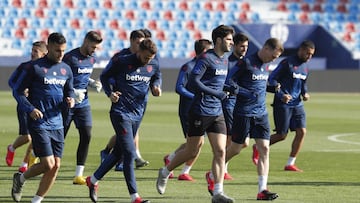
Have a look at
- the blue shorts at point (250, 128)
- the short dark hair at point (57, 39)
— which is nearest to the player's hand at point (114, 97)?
the short dark hair at point (57, 39)

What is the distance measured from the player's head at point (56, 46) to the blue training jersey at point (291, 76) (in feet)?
18.0

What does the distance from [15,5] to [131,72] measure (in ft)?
124

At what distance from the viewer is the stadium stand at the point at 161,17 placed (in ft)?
159

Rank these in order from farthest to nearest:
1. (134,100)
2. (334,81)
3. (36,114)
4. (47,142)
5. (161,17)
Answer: (161,17), (334,81), (134,100), (47,142), (36,114)

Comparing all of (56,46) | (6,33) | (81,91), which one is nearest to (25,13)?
(6,33)

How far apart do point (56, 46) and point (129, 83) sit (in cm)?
128

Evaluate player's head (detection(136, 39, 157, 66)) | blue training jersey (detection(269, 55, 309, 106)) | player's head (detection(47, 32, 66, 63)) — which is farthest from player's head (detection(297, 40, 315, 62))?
player's head (detection(47, 32, 66, 63))

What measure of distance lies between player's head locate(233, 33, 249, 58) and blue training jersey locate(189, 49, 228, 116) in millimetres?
1081

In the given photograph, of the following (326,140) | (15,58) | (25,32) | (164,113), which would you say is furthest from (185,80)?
(25,32)

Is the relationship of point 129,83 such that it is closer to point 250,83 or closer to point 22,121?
point 250,83

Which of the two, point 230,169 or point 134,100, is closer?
point 134,100

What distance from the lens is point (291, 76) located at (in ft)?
51.7

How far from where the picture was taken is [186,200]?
11891 millimetres

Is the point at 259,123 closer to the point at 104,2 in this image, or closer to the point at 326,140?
the point at 326,140
